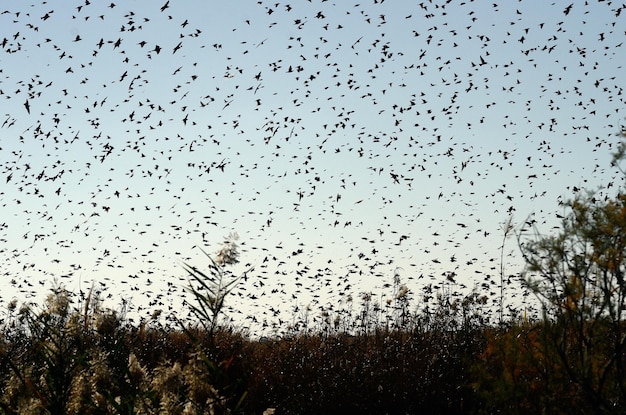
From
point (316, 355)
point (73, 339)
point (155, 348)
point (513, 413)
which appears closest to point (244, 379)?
point (73, 339)

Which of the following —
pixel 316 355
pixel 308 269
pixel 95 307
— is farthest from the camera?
pixel 308 269

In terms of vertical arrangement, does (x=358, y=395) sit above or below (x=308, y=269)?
below

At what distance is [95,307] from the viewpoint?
4.47 m

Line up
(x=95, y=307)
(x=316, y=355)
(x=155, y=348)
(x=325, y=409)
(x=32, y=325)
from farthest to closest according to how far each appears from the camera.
→ (x=155, y=348) → (x=316, y=355) → (x=325, y=409) → (x=95, y=307) → (x=32, y=325)

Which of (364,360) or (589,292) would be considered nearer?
(589,292)

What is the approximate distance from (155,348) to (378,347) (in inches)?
154

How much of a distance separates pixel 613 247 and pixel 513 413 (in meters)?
1.78

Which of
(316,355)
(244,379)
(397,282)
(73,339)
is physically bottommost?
(244,379)

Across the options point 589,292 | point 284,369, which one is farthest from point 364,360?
point 589,292

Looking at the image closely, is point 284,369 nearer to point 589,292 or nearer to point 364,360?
point 364,360

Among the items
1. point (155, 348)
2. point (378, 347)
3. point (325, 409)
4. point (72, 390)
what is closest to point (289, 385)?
point (325, 409)

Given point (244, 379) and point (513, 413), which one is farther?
point (513, 413)

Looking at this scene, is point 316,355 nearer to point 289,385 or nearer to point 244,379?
point 289,385

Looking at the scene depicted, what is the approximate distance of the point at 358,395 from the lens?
1081cm
